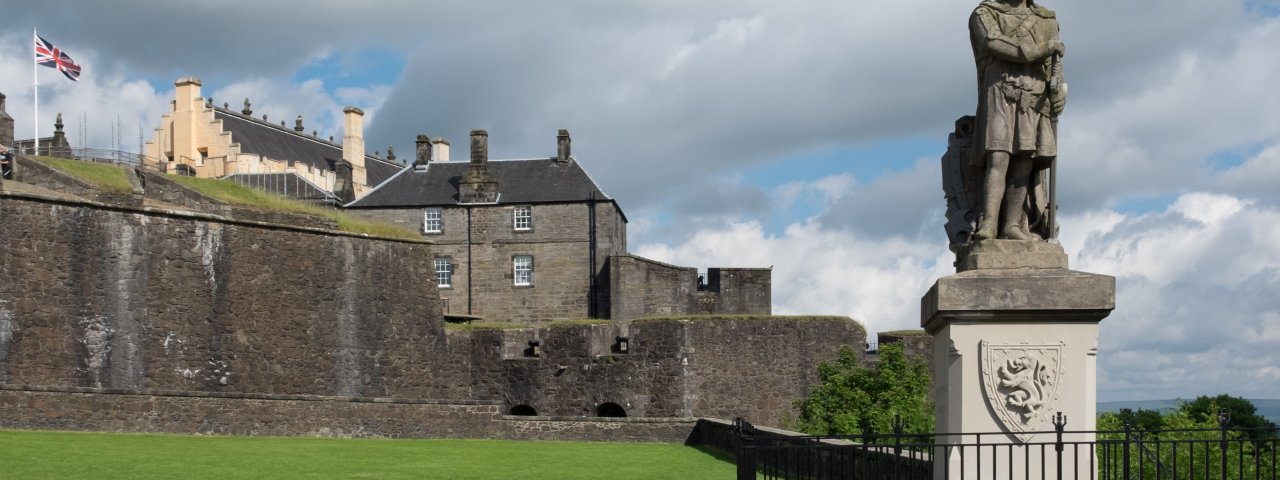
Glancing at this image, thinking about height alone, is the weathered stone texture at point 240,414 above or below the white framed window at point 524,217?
below

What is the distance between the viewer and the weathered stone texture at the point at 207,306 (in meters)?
29.6

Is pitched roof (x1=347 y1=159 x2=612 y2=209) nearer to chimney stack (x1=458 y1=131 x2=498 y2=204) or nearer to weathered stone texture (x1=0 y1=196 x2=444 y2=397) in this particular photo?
chimney stack (x1=458 y1=131 x2=498 y2=204)

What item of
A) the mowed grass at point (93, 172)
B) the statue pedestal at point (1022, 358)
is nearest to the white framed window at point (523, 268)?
the mowed grass at point (93, 172)

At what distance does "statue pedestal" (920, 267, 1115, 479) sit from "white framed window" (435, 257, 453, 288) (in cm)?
4224

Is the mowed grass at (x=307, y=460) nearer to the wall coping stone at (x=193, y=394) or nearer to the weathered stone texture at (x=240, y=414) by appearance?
the weathered stone texture at (x=240, y=414)

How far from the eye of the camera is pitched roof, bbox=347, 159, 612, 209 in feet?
164

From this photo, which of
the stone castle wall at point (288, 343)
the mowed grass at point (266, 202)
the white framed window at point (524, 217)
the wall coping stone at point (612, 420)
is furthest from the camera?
the white framed window at point (524, 217)

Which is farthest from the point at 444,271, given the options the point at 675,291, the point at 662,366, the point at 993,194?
the point at 993,194

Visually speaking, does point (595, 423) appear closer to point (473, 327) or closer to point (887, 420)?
point (887, 420)

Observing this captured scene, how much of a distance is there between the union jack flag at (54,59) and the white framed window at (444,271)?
43.1 ft

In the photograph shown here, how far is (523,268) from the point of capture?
4947 cm

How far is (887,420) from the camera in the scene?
109ft

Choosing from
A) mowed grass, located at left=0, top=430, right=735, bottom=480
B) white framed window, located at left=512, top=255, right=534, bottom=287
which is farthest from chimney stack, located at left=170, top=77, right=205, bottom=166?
mowed grass, located at left=0, top=430, right=735, bottom=480

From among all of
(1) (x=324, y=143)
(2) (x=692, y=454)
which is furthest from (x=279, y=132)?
(2) (x=692, y=454)
